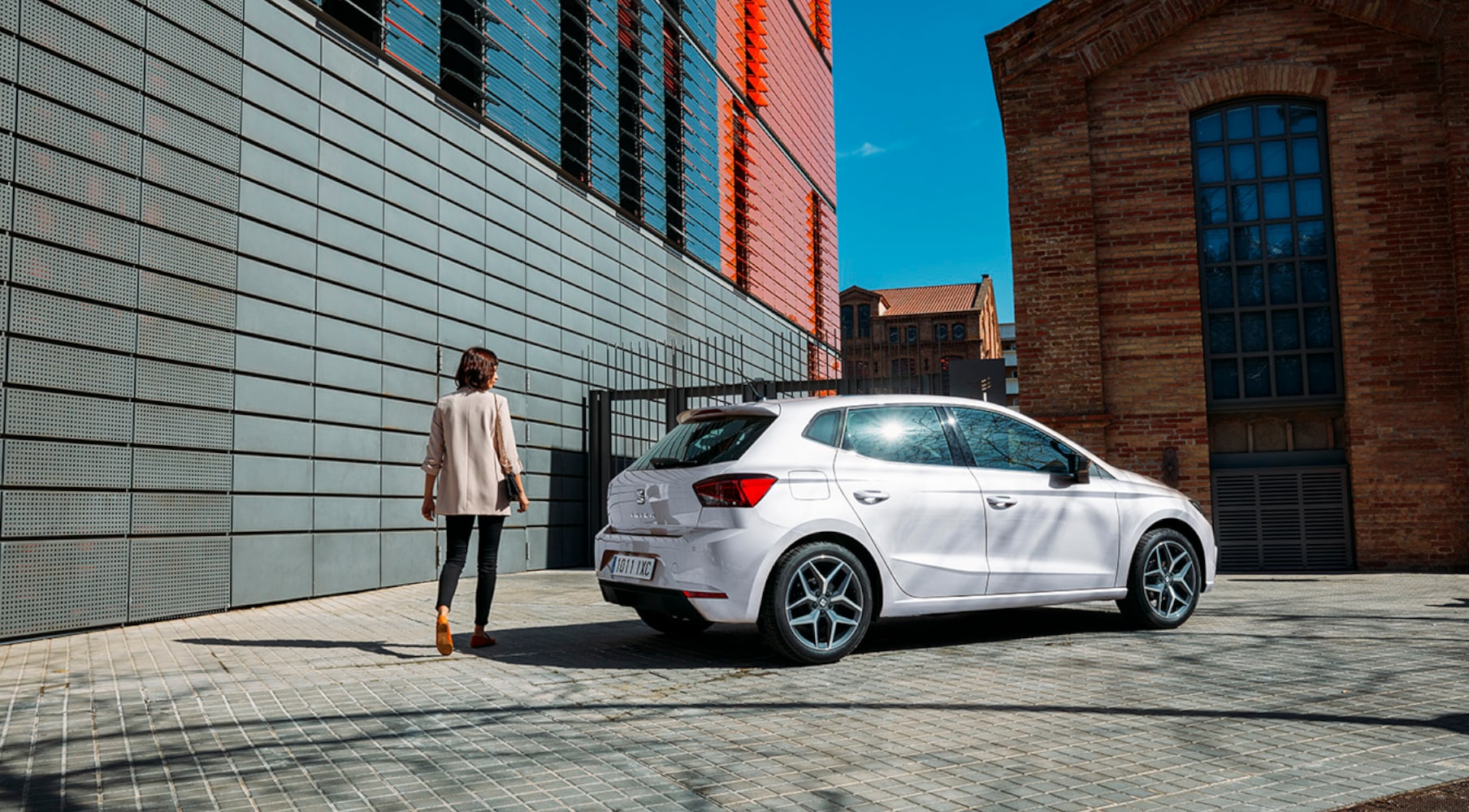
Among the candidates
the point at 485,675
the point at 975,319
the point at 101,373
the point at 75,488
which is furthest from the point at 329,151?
the point at 975,319

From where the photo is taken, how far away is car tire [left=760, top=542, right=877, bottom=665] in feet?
19.4

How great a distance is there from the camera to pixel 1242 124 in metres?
13.3

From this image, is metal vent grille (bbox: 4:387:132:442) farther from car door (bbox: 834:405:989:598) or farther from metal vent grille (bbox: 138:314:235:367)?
car door (bbox: 834:405:989:598)

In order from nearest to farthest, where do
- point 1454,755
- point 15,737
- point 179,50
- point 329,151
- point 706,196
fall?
point 1454,755
point 15,737
point 179,50
point 329,151
point 706,196

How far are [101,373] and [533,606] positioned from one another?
12.7 ft

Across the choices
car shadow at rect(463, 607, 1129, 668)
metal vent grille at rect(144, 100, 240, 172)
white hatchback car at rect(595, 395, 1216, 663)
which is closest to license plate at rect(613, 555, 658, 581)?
white hatchback car at rect(595, 395, 1216, 663)

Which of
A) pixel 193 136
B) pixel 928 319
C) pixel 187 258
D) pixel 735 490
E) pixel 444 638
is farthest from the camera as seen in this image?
pixel 928 319

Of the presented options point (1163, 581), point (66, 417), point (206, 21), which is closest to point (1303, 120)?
point (1163, 581)

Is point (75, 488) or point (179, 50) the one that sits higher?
point (179, 50)

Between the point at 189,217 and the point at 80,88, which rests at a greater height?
the point at 80,88

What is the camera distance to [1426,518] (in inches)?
486

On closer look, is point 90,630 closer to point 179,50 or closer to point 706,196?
point 179,50

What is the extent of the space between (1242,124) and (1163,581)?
8.21 meters

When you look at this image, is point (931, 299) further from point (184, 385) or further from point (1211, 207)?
point (184, 385)
